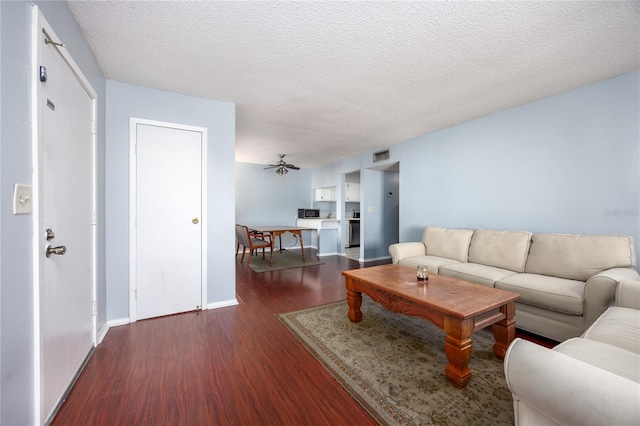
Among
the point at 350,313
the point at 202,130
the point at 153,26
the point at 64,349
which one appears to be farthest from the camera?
the point at 202,130

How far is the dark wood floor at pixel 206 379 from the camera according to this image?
133cm

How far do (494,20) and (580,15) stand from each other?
0.53 metres

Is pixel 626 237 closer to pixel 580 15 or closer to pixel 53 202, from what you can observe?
pixel 580 15

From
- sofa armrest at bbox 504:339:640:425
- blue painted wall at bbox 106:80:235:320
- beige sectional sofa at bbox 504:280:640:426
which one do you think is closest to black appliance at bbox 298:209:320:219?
blue painted wall at bbox 106:80:235:320

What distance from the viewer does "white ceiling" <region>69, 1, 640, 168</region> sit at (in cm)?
156

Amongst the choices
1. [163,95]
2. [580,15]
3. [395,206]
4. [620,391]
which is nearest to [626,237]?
[580,15]

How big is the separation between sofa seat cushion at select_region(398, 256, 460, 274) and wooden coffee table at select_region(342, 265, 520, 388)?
659 mm

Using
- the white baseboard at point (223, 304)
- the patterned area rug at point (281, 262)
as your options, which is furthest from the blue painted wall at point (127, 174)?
the patterned area rug at point (281, 262)

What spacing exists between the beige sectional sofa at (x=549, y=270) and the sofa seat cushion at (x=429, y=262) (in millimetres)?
11

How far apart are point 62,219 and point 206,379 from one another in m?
1.33

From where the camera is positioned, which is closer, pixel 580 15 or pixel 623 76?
pixel 580 15

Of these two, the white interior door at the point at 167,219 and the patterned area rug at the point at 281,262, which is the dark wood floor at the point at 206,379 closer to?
the white interior door at the point at 167,219

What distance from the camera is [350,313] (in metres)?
2.47

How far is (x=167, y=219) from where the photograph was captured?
103 inches
